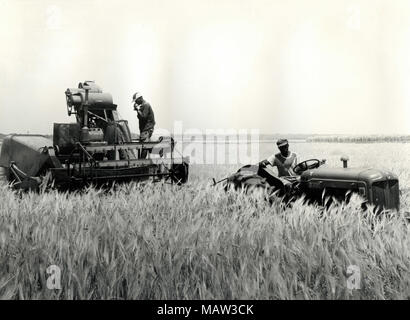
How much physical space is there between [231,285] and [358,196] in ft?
8.79

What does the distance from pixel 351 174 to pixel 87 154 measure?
13.2ft

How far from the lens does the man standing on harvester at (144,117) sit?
389 inches

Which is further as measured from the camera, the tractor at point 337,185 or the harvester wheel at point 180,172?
the harvester wheel at point 180,172

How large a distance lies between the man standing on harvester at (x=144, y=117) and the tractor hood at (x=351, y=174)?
4.53m

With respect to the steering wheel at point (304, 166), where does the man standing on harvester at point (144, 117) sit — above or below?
above

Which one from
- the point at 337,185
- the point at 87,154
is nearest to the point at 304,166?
the point at 337,185

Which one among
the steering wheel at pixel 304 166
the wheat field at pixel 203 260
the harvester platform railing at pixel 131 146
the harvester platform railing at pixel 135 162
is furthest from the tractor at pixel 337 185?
the harvester platform railing at pixel 131 146

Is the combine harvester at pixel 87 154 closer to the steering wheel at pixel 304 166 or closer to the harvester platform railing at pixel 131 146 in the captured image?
the harvester platform railing at pixel 131 146

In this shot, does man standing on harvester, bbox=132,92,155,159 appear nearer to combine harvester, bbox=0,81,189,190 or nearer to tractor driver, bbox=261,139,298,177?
combine harvester, bbox=0,81,189,190

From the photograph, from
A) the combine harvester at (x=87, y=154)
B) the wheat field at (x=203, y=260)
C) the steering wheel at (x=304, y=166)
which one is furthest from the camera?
the combine harvester at (x=87, y=154)

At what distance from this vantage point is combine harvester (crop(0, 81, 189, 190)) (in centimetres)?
806

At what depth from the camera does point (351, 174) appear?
572 centimetres
